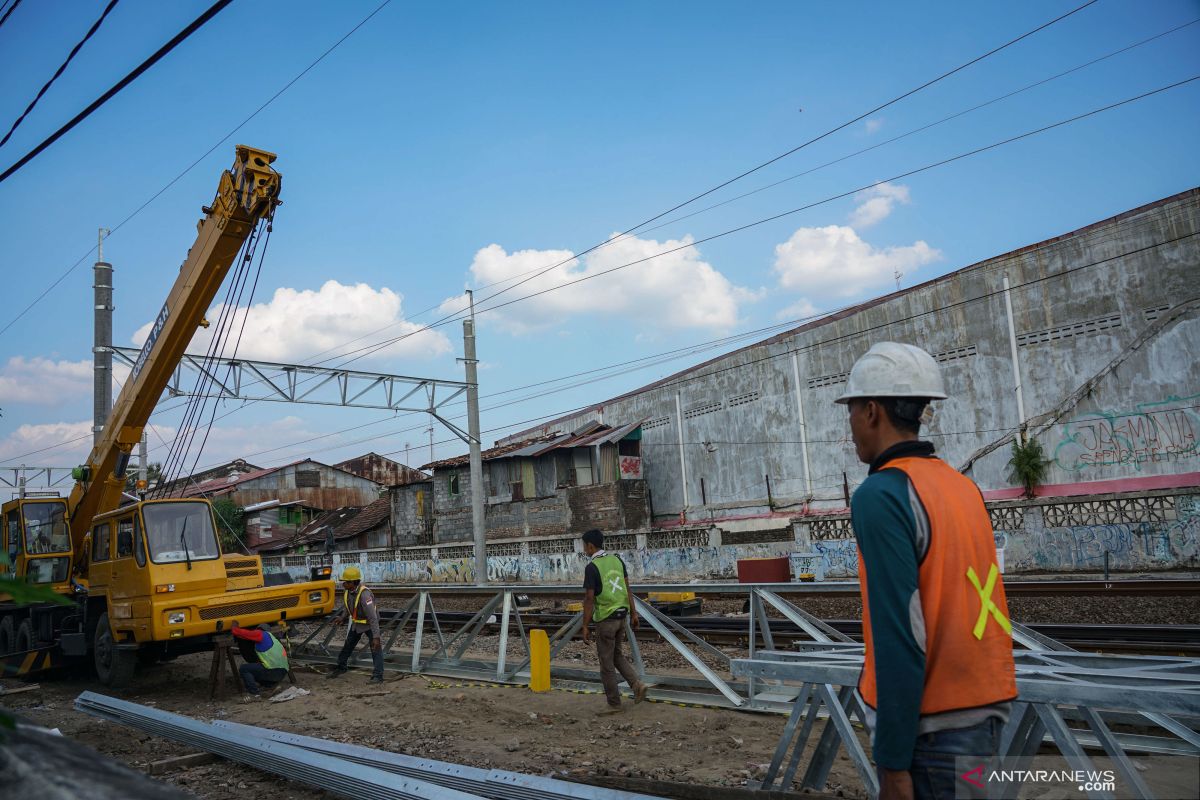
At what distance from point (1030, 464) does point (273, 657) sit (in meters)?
21.5

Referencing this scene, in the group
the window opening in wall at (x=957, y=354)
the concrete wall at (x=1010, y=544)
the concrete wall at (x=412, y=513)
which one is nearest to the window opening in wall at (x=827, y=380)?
the window opening in wall at (x=957, y=354)

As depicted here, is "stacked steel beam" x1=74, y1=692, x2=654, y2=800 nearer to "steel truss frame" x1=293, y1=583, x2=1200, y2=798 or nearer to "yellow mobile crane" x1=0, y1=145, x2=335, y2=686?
"steel truss frame" x1=293, y1=583, x2=1200, y2=798

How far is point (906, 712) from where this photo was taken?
198 centimetres

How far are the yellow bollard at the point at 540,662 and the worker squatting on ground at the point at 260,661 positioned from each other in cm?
379

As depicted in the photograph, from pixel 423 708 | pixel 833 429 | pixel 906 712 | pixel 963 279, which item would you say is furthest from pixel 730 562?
pixel 906 712

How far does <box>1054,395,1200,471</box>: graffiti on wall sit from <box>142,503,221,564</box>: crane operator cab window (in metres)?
22.6

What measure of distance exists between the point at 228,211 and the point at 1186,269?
23.6 meters

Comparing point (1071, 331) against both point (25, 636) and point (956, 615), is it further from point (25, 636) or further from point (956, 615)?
point (25, 636)

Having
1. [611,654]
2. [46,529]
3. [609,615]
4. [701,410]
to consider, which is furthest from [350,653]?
[701,410]

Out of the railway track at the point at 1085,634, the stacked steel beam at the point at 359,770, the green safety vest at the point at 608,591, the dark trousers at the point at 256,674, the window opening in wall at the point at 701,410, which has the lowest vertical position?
the railway track at the point at 1085,634

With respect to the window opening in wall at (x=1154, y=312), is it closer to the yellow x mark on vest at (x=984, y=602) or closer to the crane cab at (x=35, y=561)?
the yellow x mark on vest at (x=984, y=602)

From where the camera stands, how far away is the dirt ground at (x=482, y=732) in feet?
20.5

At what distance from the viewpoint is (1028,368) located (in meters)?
24.5

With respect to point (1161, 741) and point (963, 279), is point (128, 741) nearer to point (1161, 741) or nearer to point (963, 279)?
point (1161, 741)
